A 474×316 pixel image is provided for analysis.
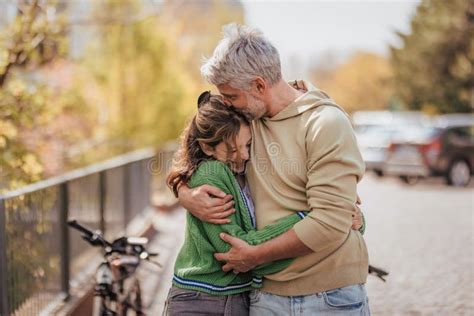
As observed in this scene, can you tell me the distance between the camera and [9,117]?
7762 millimetres

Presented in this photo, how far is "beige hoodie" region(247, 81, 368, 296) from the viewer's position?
9.73ft

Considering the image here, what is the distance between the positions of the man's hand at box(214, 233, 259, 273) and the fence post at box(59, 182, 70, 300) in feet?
14.6

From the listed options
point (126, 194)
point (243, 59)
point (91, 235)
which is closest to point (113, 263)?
point (91, 235)

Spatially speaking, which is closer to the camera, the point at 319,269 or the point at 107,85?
the point at 319,269

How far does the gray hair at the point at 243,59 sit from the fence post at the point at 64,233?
457 cm

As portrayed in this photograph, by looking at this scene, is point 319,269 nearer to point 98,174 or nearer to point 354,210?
point 354,210

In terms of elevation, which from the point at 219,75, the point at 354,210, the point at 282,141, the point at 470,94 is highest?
the point at 219,75

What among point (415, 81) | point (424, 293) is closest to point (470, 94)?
point (415, 81)

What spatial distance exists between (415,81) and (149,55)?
2941 centimetres

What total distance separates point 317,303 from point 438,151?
2074cm

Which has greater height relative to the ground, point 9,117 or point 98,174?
point 9,117

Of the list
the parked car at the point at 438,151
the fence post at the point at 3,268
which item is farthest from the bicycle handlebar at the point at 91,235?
the parked car at the point at 438,151

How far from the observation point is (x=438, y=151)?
2330 cm

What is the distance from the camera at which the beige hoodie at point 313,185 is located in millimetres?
2965
